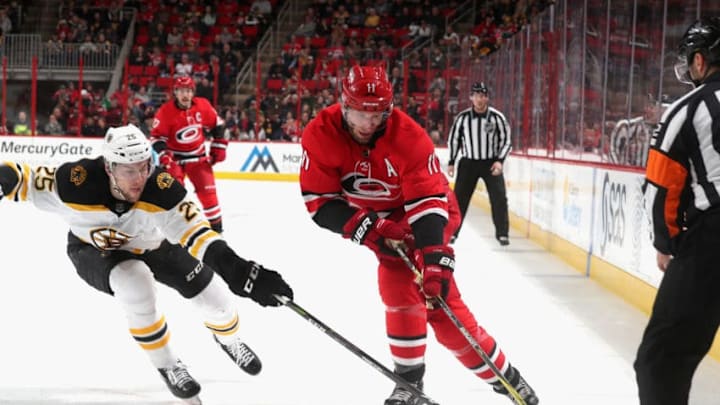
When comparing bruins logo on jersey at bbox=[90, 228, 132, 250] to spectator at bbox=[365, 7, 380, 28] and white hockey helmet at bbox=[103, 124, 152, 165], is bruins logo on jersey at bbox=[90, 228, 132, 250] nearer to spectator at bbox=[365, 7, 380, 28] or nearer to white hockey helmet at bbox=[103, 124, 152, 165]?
white hockey helmet at bbox=[103, 124, 152, 165]

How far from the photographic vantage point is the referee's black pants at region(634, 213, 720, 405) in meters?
2.19

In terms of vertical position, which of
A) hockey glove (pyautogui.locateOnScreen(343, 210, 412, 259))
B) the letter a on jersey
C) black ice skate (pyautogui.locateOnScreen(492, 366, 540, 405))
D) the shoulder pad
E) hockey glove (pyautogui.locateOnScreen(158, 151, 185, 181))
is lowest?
black ice skate (pyautogui.locateOnScreen(492, 366, 540, 405))

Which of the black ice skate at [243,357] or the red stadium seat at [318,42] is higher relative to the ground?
the red stadium seat at [318,42]

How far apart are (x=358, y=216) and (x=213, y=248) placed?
0.49 m

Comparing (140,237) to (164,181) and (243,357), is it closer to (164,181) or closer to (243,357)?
(164,181)

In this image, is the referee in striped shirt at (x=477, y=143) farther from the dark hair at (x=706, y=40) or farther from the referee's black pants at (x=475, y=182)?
the dark hair at (x=706, y=40)

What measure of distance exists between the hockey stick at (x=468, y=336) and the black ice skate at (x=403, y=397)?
0.28 meters

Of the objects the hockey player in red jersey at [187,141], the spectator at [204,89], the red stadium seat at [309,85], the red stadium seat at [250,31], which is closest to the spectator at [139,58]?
the spectator at [204,89]

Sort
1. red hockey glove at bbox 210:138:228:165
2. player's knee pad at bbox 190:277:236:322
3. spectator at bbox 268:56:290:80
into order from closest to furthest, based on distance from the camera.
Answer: player's knee pad at bbox 190:277:236:322 < red hockey glove at bbox 210:138:228:165 < spectator at bbox 268:56:290:80

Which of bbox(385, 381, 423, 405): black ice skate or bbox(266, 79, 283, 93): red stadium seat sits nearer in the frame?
bbox(385, 381, 423, 405): black ice skate

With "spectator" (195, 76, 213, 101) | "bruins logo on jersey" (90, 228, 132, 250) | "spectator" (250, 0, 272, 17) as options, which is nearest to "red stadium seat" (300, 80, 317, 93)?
"spectator" (195, 76, 213, 101)

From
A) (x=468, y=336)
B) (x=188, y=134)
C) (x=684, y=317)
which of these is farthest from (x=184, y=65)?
(x=684, y=317)

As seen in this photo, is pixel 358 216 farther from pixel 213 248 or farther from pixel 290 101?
pixel 290 101

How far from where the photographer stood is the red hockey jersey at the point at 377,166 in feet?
9.44
